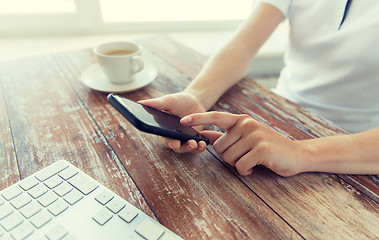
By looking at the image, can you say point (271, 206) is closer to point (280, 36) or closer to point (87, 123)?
point (87, 123)

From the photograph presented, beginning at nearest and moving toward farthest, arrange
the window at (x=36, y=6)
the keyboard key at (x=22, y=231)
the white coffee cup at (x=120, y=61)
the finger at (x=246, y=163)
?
the keyboard key at (x=22, y=231)
the finger at (x=246, y=163)
the white coffee cup at (x=120, y=61)
the window at (x=36, y=6)

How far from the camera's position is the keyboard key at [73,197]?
0.32 metres

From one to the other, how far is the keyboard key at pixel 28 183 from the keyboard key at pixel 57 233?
0.28 feet

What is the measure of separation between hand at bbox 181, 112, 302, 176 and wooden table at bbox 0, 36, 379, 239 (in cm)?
2

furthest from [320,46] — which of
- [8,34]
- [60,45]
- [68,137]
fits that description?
[8,34]

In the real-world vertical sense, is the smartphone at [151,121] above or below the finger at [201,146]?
above

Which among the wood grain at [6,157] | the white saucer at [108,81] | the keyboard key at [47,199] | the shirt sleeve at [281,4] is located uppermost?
the shirt sleeve at [281,4]

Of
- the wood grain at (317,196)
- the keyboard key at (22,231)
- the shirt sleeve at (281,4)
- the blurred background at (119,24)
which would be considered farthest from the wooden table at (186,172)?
the blurred background at (119,24)

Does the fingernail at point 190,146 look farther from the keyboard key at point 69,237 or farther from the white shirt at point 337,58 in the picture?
the white shirt at point 337,58

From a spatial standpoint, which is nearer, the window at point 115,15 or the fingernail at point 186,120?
the fingernail at point 186,120

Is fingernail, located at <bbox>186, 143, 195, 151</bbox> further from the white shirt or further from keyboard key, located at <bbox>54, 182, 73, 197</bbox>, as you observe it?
the white shirt

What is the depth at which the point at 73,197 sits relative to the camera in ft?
1.09

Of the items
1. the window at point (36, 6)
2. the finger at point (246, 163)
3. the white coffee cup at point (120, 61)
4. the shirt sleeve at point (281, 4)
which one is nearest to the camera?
the finger at point (246, 163)

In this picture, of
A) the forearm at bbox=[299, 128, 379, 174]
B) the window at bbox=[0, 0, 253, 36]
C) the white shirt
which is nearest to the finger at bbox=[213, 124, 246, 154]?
the forearm at bbox=[299, 128, 379, 174]
